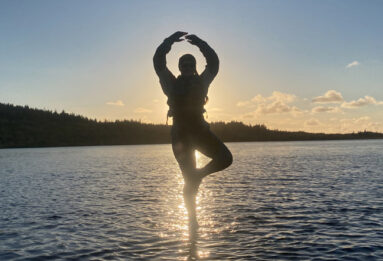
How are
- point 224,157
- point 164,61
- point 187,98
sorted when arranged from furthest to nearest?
point 164,61 → point 224,157 → point 187,98

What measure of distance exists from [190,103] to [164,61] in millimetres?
1195

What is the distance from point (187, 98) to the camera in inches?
372

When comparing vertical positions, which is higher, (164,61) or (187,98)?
(164,61)

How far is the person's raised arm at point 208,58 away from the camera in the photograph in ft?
31.7

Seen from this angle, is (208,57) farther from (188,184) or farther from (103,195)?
(103,195)

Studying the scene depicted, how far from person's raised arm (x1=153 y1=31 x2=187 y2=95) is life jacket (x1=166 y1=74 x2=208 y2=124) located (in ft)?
0.72

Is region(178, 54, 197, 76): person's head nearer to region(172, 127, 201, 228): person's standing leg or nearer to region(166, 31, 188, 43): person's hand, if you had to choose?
region(166, 31, 188, 43): person's hand

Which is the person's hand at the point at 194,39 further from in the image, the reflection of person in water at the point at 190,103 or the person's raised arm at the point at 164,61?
the person's raised arm at the point at 164,61

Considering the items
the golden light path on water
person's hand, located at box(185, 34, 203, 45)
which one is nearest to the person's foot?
the golden light path on water

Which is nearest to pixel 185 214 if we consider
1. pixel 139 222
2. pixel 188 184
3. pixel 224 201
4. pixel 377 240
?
pixel 139 222

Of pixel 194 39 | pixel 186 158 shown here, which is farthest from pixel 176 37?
pixel 186 158

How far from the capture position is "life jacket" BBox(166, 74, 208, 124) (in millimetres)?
9383

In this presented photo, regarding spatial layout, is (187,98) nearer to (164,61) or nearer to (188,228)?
(164,61)

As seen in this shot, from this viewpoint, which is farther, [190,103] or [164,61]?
[164,61]
